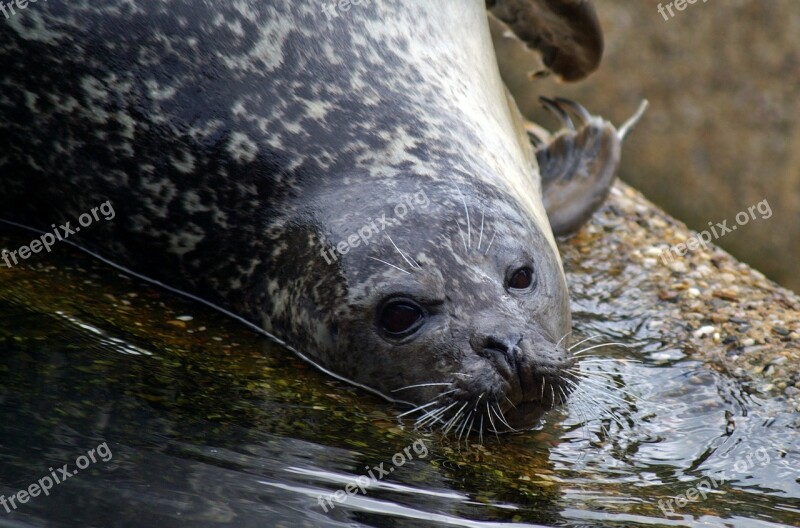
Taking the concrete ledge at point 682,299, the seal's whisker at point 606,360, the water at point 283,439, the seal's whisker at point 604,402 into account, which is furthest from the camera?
the concrete ledge at point 682,299

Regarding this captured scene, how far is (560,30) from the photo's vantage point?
Result: 230 inches

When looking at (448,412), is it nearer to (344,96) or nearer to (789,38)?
(344,96)

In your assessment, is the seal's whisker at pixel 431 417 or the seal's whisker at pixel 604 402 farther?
the seal's whisker at pixel 604 402

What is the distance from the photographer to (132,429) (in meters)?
3.09

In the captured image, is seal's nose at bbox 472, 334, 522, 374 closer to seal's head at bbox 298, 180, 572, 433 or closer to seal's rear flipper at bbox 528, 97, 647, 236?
seal's head at bbox 298, 180, 572, 433

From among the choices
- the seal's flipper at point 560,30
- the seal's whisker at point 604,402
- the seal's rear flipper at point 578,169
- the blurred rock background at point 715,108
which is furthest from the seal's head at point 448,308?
the blurred rock background at point 715,108

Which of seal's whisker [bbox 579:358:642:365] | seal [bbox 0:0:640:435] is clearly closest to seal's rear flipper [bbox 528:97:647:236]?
seal [bbox 0:0:640:435]

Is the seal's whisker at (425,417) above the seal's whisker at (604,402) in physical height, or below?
below

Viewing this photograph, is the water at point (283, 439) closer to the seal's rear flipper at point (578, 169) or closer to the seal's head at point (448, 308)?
the seal's head at point (448, 308)

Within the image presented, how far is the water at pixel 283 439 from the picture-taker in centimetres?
279

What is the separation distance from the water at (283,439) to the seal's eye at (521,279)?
434 millimetres

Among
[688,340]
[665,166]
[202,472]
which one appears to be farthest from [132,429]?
[665,166]

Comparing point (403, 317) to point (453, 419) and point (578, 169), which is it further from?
point (578, 169)

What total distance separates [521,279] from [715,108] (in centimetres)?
648
